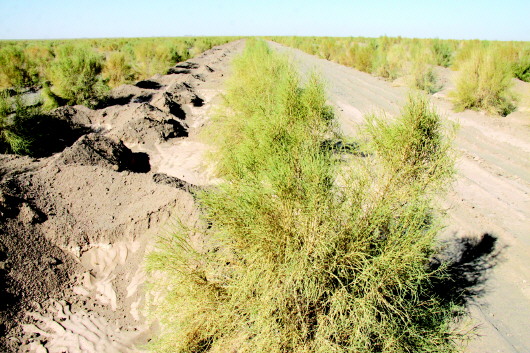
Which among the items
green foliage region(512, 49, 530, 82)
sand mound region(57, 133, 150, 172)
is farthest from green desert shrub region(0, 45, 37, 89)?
green foliage region(512, 49, 530, 82)

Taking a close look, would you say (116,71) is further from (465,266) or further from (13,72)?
(465,266)

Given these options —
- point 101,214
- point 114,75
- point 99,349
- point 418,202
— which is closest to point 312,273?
point 418,202

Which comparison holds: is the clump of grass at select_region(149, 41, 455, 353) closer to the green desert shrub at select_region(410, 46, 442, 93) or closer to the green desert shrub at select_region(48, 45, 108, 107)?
the green desert shrub at select_region(48, 45, 108, 107)

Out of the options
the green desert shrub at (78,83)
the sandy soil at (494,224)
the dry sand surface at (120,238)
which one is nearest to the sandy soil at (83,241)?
the dry sand surface at (120,238)

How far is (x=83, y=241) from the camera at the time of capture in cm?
575

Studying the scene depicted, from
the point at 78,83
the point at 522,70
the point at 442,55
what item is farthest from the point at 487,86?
the point at 78,83

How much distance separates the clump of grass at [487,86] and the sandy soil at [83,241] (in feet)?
39.3

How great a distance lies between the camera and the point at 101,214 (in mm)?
6184

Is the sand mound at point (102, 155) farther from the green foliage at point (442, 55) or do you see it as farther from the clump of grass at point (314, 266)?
the green foliage at point (442, 55)

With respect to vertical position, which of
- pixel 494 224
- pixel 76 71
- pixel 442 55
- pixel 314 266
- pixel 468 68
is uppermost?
pixel 442 55

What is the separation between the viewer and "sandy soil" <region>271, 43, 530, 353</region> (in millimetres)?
4184

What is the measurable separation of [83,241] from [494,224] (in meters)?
7.74

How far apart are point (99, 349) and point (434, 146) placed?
484 cm

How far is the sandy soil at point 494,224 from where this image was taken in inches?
165
